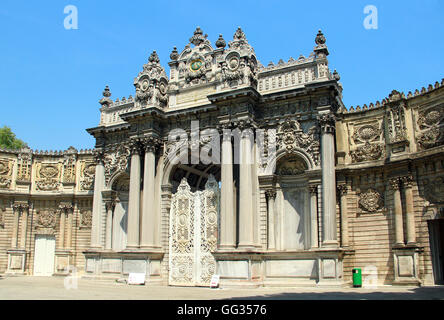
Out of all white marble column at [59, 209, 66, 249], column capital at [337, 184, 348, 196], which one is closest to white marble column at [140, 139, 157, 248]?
white marble column at [59, 209, 66, 249]

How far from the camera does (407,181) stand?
70.1ft

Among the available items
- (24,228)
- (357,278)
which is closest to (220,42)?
(357,278)

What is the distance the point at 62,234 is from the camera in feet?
108

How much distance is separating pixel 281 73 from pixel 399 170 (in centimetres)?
775

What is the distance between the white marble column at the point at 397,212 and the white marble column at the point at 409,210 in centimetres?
28

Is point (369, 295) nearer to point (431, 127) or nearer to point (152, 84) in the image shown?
point (431, 127)

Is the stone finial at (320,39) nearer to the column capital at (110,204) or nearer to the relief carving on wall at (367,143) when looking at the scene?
the relief carving on wall at (367,143)

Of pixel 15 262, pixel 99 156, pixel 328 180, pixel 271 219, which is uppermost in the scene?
pixel 99 156

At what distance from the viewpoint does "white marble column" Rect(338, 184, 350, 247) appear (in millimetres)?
22469

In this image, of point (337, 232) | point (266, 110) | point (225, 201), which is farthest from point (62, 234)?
point (337, 232)

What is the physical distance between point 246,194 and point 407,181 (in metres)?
7.48

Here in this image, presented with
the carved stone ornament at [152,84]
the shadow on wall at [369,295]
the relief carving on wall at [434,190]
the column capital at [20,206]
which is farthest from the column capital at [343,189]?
the column capital at [20,206]

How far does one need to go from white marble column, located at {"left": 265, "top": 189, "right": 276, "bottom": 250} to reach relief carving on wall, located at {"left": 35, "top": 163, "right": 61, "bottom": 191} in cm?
1743
